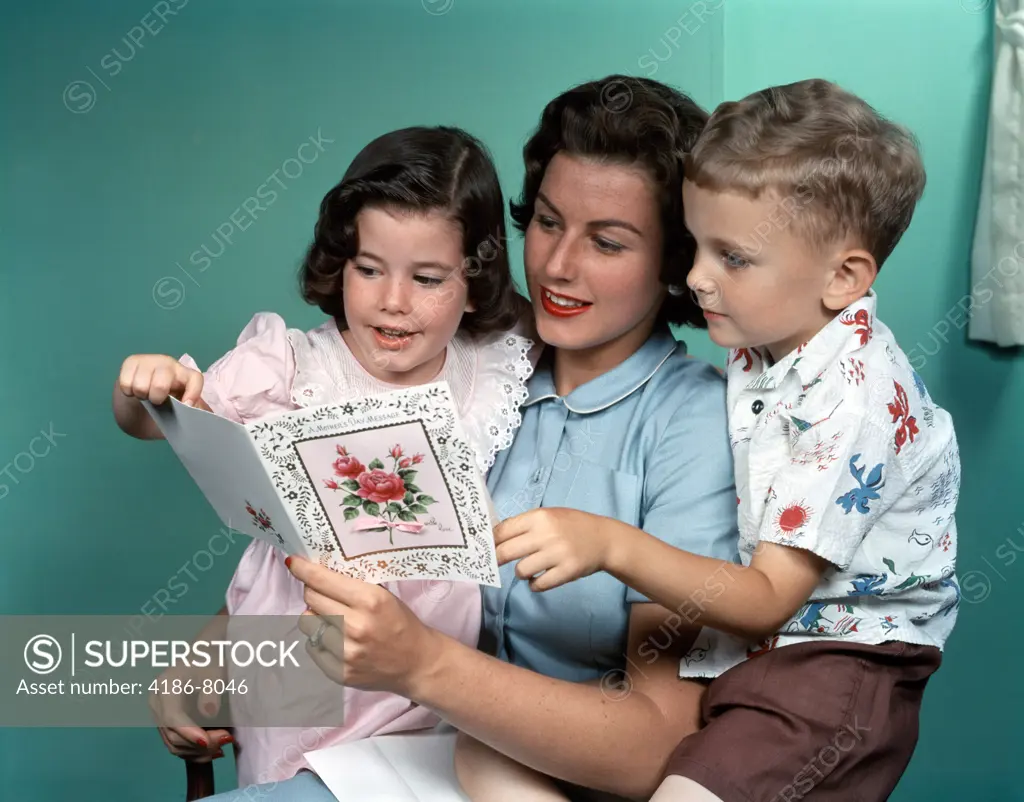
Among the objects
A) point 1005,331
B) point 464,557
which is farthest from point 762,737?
point 1005,331

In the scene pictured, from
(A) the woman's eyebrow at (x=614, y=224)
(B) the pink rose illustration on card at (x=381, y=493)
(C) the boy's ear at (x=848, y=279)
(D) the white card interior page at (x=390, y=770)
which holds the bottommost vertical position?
(D) the white card interior page at (x=390, y=770)

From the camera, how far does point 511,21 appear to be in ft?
8.84

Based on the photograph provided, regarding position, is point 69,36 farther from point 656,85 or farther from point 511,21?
point 656,85

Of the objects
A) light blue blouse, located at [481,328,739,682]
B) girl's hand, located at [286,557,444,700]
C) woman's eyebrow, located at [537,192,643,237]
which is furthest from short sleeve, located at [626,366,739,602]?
girl's hand, located at [286,557,444,700]

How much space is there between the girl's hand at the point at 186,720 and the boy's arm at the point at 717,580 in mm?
770

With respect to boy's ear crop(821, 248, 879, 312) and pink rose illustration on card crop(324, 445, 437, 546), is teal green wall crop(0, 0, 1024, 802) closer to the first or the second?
boy's ear crop(821, 248, 879, 312)

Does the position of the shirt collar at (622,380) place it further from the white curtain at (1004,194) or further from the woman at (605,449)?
the white curtain at (1004,194)

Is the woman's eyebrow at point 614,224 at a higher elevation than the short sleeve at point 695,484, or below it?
higher

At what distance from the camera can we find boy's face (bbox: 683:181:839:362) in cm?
156

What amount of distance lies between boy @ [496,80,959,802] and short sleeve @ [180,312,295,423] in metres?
0.58

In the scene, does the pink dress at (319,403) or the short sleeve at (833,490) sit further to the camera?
the pink dress at (319,403)

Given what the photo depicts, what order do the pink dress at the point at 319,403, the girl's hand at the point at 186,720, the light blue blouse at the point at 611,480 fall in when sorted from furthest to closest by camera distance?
the girl's hand at the point at 186,720 < the pink dress at the point at 319,403 < the light blue blouse at the point at 611,480

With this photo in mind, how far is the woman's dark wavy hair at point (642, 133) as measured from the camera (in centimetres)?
172

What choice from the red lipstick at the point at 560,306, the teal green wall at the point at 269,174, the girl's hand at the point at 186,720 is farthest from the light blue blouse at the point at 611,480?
the teal green wall at the point at 269,174
